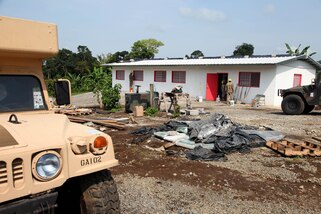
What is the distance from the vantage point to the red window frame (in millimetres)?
19844

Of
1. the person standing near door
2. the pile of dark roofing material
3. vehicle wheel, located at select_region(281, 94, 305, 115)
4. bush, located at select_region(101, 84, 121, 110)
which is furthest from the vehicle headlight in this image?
the person standing near door

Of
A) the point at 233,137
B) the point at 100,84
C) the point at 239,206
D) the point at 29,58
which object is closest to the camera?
the point at 29,58

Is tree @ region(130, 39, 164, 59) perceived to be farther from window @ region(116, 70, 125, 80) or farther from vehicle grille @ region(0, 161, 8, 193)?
vehicle grille @ region(0, 161, 8, 193)

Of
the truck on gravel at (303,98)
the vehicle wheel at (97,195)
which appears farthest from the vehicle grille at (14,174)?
the truck on gravel at (303,98)

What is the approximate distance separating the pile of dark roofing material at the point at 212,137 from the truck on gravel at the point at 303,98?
20.8 feet

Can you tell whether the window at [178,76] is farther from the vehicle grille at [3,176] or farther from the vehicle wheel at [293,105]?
the vehicle grille at [3,176]

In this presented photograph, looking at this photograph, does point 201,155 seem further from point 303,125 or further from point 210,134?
point 303,125

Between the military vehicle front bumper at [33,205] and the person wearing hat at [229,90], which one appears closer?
the military vehicle front bumper at [33,205]

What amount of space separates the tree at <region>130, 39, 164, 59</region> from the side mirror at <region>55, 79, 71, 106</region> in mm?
42756

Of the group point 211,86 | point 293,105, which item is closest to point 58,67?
point 211,86

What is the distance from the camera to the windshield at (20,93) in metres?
3.45

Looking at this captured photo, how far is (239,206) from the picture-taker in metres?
4.03

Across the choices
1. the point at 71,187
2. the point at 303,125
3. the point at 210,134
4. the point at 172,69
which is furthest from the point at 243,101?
the point at 71,187

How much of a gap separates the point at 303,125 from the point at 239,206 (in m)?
8.02
